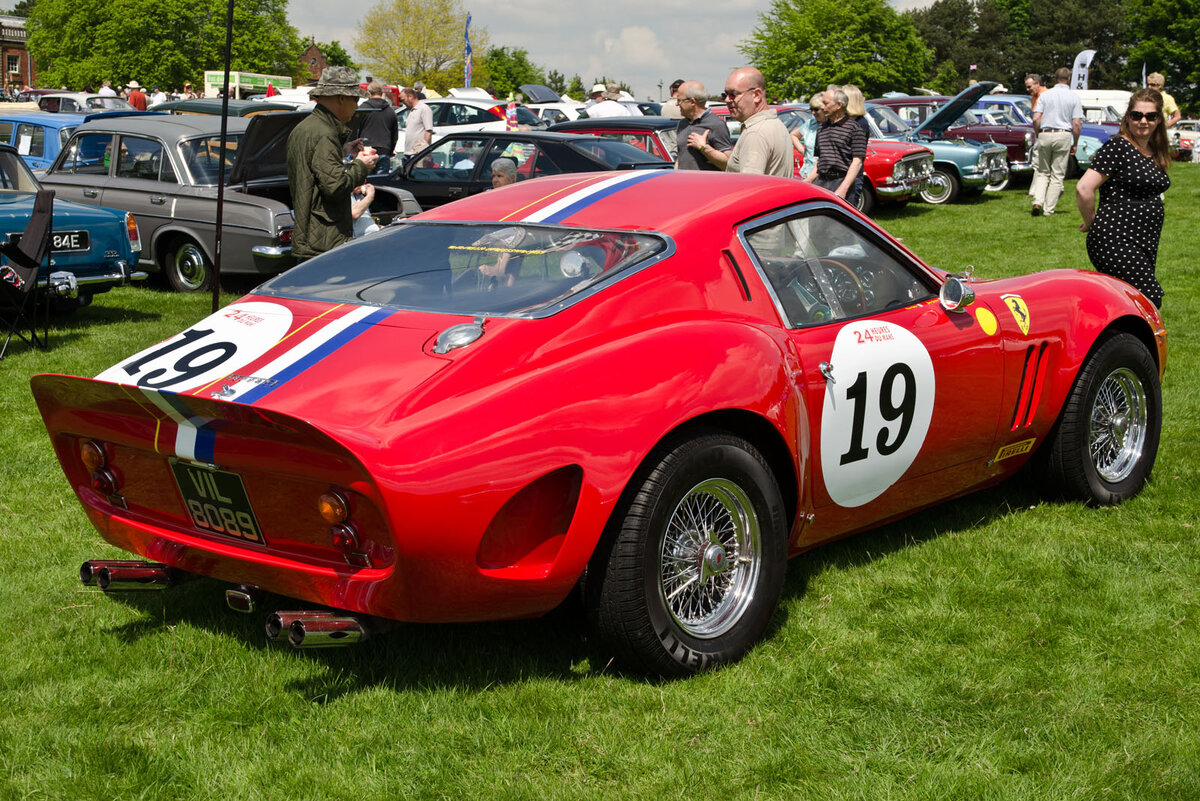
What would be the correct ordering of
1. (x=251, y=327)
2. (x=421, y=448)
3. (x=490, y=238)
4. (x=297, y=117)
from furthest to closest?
(x=297, y=117)
(x=490, y=238)
(x=251, y=327)
(x=421, y=448)

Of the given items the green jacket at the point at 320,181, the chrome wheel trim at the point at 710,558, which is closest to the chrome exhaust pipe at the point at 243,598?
the chrome wheel trim at the point at 710,558

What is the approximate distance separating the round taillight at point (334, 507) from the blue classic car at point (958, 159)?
50.4 ft

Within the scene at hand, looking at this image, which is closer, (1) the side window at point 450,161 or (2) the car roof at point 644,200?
(2) the car roof at point 644,200

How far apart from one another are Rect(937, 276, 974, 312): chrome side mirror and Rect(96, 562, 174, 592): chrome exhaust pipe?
9.08ft

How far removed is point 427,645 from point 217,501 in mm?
816

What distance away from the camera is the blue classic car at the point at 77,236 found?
8.85m

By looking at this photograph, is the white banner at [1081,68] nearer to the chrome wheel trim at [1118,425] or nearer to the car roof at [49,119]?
the car roof at [49,119]

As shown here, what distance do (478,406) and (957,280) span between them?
213 centimetres

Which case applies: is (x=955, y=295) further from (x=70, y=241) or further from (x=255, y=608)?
(x=70, y=241)

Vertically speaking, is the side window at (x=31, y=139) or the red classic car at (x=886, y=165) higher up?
the red classic car at (x=886, y=165)

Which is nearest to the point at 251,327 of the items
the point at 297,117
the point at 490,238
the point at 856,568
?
the point at 490,238

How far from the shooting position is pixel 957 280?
4.34m

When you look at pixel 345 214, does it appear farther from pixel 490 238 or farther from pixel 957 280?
A: pixel 957 280

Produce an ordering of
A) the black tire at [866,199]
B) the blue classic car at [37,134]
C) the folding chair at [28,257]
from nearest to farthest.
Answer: the folding chair at [28,257], the blue classic car at [37,134], the black tire at [866,199]
